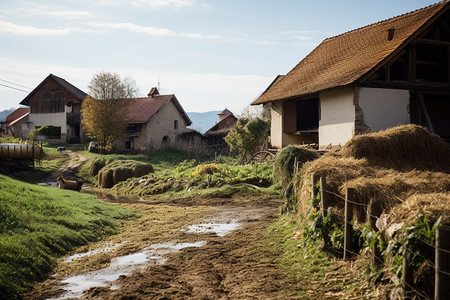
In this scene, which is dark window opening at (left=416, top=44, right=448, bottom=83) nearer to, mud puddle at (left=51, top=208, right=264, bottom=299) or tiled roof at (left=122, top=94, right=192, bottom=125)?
mud puddle at (left=51, top=208, right=264, bottom=299)

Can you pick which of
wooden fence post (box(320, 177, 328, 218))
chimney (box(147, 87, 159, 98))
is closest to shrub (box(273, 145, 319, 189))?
wooden fence post (box(320, 177, 328, 218))

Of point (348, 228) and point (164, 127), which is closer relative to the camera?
point (348, 228)

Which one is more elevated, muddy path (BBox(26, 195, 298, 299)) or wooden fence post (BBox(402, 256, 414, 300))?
wooden fence post (BBox(402, 256, 414, 300))

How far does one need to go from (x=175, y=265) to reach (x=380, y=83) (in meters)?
13.7

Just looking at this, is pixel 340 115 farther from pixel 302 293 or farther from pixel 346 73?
pixel 302 293

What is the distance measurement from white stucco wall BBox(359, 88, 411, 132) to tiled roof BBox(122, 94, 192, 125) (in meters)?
30.4

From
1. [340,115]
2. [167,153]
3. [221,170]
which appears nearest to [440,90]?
[340,115]

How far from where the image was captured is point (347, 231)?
768 cm

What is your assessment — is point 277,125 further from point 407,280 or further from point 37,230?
point 407,280

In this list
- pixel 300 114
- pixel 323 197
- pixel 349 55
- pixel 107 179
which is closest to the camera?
pixel 323 197

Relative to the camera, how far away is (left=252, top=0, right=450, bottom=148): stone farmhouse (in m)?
18.6

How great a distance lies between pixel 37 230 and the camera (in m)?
10.3

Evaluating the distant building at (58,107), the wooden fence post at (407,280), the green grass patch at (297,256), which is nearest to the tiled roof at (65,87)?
the distant building at (58,107)

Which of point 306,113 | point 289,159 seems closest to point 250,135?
point 306,113
